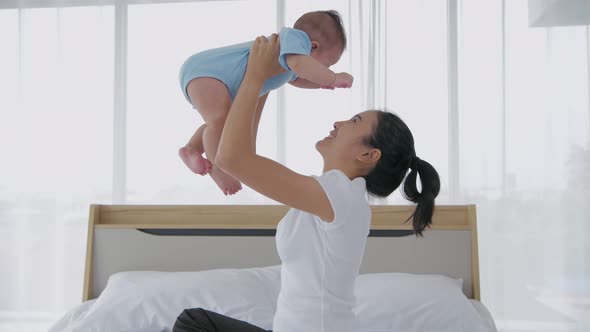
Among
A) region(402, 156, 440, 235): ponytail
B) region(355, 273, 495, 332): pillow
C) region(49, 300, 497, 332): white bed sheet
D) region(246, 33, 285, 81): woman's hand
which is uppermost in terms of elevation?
region(246, 33, 285, 81): woman's hand

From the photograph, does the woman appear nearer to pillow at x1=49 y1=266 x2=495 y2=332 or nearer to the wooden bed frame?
pillow at x1=49 y1=266 x2=495 y2=332

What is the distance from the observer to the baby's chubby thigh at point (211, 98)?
146 cm

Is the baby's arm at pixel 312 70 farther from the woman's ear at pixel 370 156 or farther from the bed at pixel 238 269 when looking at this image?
the bed at pixel 238 269

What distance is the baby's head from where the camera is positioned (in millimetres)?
1595

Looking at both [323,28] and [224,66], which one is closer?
[224,66]

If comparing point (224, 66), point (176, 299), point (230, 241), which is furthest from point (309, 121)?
point (224, 66)

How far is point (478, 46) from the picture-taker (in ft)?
10.9

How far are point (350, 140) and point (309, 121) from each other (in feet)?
5.93

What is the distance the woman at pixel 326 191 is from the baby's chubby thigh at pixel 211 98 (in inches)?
4.3

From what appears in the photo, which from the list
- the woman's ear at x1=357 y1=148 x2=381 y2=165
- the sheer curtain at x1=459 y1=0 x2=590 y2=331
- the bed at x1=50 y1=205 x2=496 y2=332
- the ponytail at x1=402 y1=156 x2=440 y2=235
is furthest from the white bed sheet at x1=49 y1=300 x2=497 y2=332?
the woman's ear at x1=357 y1=148 x2=381 y2=165

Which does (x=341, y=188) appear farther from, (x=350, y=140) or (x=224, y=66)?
(x=224, y=66)

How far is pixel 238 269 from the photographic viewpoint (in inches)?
112

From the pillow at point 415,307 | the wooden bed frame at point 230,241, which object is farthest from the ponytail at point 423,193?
the wooden bed frame at point 230,241

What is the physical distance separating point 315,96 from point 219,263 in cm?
99
